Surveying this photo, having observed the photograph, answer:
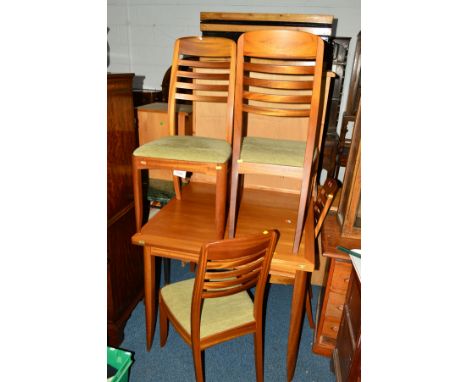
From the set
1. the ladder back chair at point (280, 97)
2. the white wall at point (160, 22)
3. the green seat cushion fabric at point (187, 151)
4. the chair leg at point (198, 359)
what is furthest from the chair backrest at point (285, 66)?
the white wall at point (160, 22)

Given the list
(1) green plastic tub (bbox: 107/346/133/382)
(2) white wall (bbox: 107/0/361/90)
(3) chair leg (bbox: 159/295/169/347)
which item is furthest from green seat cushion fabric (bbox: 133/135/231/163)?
(2) white wall (bbox: 107/0/361/90)

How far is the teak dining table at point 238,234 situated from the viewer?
138 centimetres

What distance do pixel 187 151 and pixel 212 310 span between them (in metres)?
0.77

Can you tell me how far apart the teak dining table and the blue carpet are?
0.10 meters

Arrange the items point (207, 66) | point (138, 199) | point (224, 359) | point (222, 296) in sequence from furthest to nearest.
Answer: point (224, 359)
point (207, 66)
point (138, 199)
point (222, 296)

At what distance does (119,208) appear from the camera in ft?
5.55

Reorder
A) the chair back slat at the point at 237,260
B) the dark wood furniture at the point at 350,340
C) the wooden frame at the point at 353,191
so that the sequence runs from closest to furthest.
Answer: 1. the chair back slat at the point at 237,260
2. the dark wood furniture at the point at 350,340
3. the wooden frame at the point at 353,191

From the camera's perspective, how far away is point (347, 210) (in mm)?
1541

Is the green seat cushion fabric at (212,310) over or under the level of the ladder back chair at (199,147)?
under

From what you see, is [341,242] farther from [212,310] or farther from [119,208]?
[119,208]

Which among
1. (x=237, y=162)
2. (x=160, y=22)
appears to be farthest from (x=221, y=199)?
(x=160, y=22)

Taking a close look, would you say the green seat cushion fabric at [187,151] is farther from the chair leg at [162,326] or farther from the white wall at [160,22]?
the white wall at [160,22]

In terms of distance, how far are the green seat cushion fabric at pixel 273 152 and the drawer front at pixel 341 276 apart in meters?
0.62

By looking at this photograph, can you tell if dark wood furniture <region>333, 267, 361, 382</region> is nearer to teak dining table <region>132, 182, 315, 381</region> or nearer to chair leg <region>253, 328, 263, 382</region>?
teak dining table <region>132, 182, 315, 381</region>
